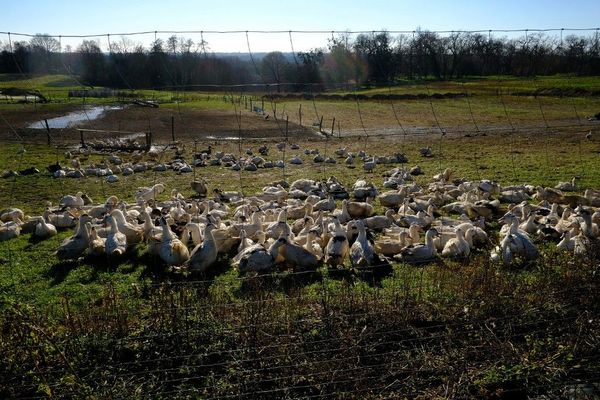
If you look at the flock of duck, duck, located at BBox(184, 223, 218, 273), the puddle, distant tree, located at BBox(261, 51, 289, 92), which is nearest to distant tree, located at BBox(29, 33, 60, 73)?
the flock of duck

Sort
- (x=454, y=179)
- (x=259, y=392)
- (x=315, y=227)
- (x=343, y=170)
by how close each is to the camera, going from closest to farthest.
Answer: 1. (x=259, y=392)
2. (x=315, y=227)
3. (x=454, y=179)
4. (x=343, y=170)

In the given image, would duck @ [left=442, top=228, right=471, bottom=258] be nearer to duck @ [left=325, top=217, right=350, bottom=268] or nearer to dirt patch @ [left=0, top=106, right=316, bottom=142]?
duck @ [left=325, top=217, right=350, bottom=268]

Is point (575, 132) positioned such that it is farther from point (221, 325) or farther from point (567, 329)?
point (221, 325)

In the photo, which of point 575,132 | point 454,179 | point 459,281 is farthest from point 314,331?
point 575,132

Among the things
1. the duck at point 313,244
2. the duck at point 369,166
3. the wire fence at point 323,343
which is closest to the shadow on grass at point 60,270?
the wire fence at point 323,343

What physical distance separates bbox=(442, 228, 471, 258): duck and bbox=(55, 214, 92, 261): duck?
7.77m

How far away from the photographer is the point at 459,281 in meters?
8.13

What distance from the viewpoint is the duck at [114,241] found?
10.6 meters

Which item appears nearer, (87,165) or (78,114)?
(87,165)

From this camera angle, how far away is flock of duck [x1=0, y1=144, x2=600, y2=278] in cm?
1001

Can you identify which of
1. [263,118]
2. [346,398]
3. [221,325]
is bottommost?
[346,398]

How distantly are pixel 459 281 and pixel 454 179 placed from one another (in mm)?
10841

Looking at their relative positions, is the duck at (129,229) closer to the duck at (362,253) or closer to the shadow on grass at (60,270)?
the shadow on grass at (60,270)

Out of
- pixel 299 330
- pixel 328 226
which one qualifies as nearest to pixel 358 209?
pixel 328 226
